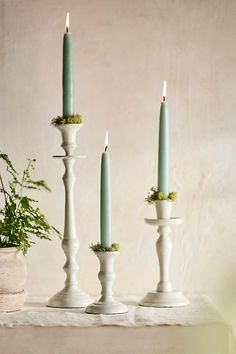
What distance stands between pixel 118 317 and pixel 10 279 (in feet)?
0.64

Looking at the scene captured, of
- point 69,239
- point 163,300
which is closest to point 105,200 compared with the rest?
point 69,239

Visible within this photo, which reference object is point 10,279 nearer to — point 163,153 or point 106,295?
point 106,295

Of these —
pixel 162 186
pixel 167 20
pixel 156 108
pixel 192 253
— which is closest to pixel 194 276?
pixel 192 253

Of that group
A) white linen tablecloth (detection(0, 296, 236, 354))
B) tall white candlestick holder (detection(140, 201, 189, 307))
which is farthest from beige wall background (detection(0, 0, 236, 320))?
white linen tablecloth (detection(0, 296, 236, 354))

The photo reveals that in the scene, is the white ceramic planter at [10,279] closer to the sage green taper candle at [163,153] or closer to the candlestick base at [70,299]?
the candlestick base at [70,299]

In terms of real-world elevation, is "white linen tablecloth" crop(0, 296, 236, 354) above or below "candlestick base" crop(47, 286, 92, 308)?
below

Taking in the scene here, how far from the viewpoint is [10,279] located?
100cm

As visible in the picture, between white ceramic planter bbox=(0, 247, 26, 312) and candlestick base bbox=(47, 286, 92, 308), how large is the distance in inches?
2.9

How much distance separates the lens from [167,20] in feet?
4.09

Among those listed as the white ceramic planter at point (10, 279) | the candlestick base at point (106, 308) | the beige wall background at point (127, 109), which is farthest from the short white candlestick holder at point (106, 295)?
the beige wall background at point (127, 109)

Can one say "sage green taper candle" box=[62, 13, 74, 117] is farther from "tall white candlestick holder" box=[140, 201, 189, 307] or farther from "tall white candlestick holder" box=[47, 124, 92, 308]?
"tall white candlestick holder" box=[140, 201, 189, 307]

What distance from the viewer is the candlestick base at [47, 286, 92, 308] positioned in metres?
1.06

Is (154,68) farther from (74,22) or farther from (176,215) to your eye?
(176,215)

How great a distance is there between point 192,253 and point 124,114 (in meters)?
0.33
